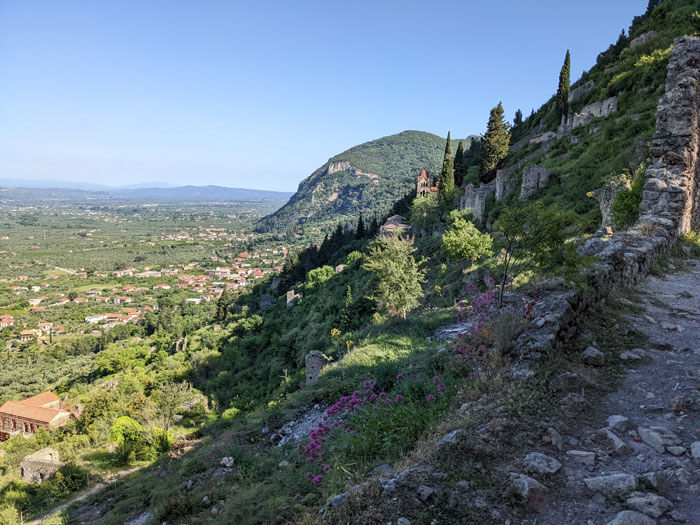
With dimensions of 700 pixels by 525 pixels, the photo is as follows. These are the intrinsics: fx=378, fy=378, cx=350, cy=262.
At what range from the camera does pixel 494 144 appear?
36.1 metres

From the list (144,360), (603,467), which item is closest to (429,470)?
(603,467)

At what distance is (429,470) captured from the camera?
297 centimetres

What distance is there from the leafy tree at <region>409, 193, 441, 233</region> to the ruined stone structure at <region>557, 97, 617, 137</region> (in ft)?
45.1

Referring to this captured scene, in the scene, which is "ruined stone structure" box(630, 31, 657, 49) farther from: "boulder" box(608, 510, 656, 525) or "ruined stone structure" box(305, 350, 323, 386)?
"boulder" box(608, 510, 656, 525)

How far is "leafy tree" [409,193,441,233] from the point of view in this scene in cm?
4097

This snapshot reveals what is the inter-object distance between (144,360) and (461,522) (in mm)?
47942

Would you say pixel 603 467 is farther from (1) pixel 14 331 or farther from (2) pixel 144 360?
(1) pixel 14 331

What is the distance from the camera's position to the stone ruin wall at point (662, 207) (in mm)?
5186

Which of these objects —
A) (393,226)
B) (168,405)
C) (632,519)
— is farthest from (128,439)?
(393,226)

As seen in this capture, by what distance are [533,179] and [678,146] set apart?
13.8 metres

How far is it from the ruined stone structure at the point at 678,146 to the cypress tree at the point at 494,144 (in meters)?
25.6

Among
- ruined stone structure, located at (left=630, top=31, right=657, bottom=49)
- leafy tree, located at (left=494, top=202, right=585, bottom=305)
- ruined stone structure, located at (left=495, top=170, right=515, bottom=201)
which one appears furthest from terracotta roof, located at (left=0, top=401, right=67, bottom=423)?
ruined stone structure, located at (left=630, top=31, right=657, bottom=49)

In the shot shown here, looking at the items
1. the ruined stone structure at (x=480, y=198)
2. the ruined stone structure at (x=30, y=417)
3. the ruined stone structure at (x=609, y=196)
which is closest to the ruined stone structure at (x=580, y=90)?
the ruined stone structure at (x=480, y=198)

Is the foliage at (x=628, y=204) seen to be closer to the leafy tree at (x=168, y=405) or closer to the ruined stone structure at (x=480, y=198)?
the ruined stone structure at (x=480, y=198)
